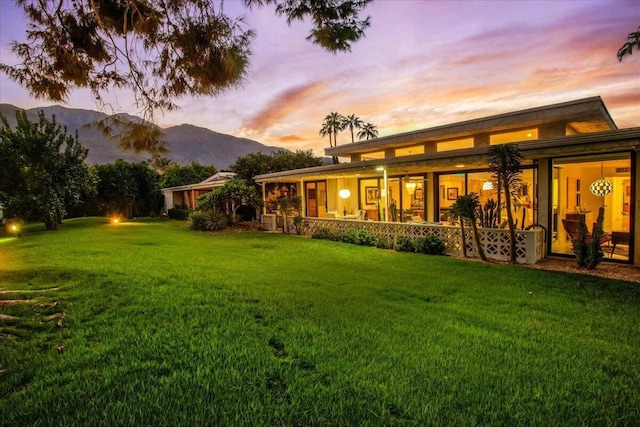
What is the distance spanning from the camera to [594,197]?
33.0ft

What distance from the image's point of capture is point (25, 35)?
564cm

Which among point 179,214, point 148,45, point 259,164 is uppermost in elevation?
point 259,164

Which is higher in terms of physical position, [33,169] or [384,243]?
[33,169]

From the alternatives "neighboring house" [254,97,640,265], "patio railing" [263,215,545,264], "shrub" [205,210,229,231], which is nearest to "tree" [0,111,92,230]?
"shrub" [205,210,229,231]

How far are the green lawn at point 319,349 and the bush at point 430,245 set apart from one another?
3.07m

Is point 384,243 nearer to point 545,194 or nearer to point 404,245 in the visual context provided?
point 404,245

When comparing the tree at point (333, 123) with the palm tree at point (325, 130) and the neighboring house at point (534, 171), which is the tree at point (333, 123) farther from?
the neighboring house at point (534, 171)

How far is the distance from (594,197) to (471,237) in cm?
395

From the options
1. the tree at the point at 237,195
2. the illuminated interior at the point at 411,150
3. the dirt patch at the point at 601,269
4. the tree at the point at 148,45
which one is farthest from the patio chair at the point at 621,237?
the tree at the point at 237,195

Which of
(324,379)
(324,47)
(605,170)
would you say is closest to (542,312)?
(324,379)

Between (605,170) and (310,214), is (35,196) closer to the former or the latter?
(310,214)

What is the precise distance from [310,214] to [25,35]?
16.8 meters

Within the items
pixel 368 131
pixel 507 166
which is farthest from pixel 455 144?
pixel 368 131

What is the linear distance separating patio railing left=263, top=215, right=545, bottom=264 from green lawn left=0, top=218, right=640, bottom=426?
1.65 m
